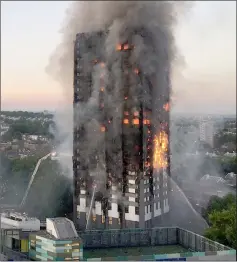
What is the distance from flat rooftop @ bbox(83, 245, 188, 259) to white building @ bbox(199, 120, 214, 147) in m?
16.8

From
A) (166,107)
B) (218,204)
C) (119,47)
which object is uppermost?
(119,47)

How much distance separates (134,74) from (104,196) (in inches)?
130

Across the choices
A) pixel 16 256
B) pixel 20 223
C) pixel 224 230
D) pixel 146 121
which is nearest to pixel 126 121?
pixel 146 121

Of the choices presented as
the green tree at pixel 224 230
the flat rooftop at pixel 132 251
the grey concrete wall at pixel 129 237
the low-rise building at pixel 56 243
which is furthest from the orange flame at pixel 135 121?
the low-rise building at pixel 56 243

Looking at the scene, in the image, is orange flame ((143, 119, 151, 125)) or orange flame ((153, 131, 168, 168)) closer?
orange flame ((143, 119, 151, 125))

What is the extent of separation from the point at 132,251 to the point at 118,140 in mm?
4355

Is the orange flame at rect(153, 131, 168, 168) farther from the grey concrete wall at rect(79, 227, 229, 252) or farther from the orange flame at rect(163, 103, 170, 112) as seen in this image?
the grey concrete wall at rect(79, 227, 229, 252)

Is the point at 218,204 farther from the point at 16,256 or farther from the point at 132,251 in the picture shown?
the point at 16,256

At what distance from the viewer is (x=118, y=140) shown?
1349 centimetres

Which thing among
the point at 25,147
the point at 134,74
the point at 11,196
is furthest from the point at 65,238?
the point at 25,147

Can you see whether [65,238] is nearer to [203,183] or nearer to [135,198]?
[135,198]

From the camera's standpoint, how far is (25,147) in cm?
1873

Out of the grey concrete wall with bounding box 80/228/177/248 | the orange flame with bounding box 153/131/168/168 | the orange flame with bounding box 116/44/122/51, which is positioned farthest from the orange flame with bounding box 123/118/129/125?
the grey concrete wall with bounding box 80/228/177/248

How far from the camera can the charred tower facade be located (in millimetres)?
13334
